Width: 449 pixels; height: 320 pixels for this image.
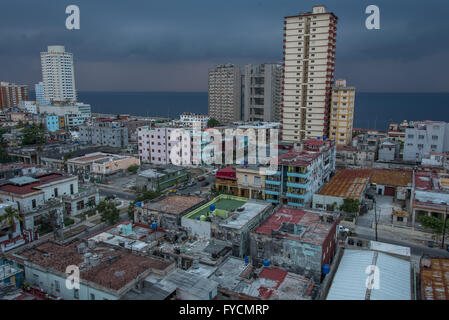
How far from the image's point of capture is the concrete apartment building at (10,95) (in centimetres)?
15150

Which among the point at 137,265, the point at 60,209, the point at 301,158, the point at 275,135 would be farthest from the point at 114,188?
the point at 275,135

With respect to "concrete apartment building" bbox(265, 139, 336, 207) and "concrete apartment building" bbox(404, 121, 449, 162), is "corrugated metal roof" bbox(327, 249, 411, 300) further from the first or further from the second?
"concrete apartment building" bbox(404, 121, 449, 162)

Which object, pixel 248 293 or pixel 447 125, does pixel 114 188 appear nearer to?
pixel 248 293

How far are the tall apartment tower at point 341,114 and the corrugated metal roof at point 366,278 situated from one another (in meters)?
48.6

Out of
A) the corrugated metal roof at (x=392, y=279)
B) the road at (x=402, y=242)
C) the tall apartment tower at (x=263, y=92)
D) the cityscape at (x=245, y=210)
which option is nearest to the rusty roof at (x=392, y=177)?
the cityscape at (x=245, y=210)

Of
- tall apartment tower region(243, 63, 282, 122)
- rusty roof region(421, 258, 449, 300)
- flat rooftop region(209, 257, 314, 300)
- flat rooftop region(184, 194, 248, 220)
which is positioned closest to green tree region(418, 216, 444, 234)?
rusty roof region(421, 258, 449, 300)

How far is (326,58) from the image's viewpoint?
67188 millimetres

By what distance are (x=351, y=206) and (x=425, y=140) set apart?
32887mm

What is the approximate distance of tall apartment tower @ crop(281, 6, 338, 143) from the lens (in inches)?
2670

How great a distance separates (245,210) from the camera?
3041 centimetres

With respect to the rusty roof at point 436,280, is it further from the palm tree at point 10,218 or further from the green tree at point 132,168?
the green tree at point 132,168

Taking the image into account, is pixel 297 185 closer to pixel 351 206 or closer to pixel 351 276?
pixel 351 206
